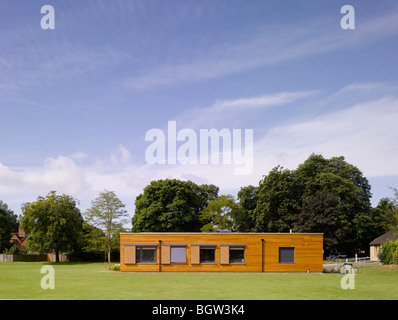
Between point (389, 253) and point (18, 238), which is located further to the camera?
point (18, 238)

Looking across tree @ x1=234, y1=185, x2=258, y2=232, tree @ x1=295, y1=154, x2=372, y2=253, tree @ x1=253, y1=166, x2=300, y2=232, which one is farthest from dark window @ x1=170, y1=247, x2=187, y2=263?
tree @ x1=234, y1=185, x2=258, y2=232

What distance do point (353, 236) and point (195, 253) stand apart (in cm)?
2890

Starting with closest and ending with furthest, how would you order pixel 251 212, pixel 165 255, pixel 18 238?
pixel 165 255
pixel 251 212
pixel 18 238

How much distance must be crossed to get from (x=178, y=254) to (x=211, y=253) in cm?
248

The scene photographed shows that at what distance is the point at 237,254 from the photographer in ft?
111

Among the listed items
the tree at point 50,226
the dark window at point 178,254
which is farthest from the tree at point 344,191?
the tree at point 50,226

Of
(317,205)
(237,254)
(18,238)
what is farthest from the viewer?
(18,238)

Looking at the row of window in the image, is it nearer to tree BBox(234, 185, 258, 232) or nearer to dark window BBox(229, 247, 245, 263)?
dark window BBox(229, 247, 245, 263)

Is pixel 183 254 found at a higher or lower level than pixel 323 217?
lower

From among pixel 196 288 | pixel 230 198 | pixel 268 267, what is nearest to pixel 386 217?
pixel 230 198

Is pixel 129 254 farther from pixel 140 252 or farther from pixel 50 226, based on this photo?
pixel 50 226

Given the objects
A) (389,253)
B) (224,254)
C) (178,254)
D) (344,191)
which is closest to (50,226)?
(178,254)

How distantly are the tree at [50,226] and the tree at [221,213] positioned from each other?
1705 cm
